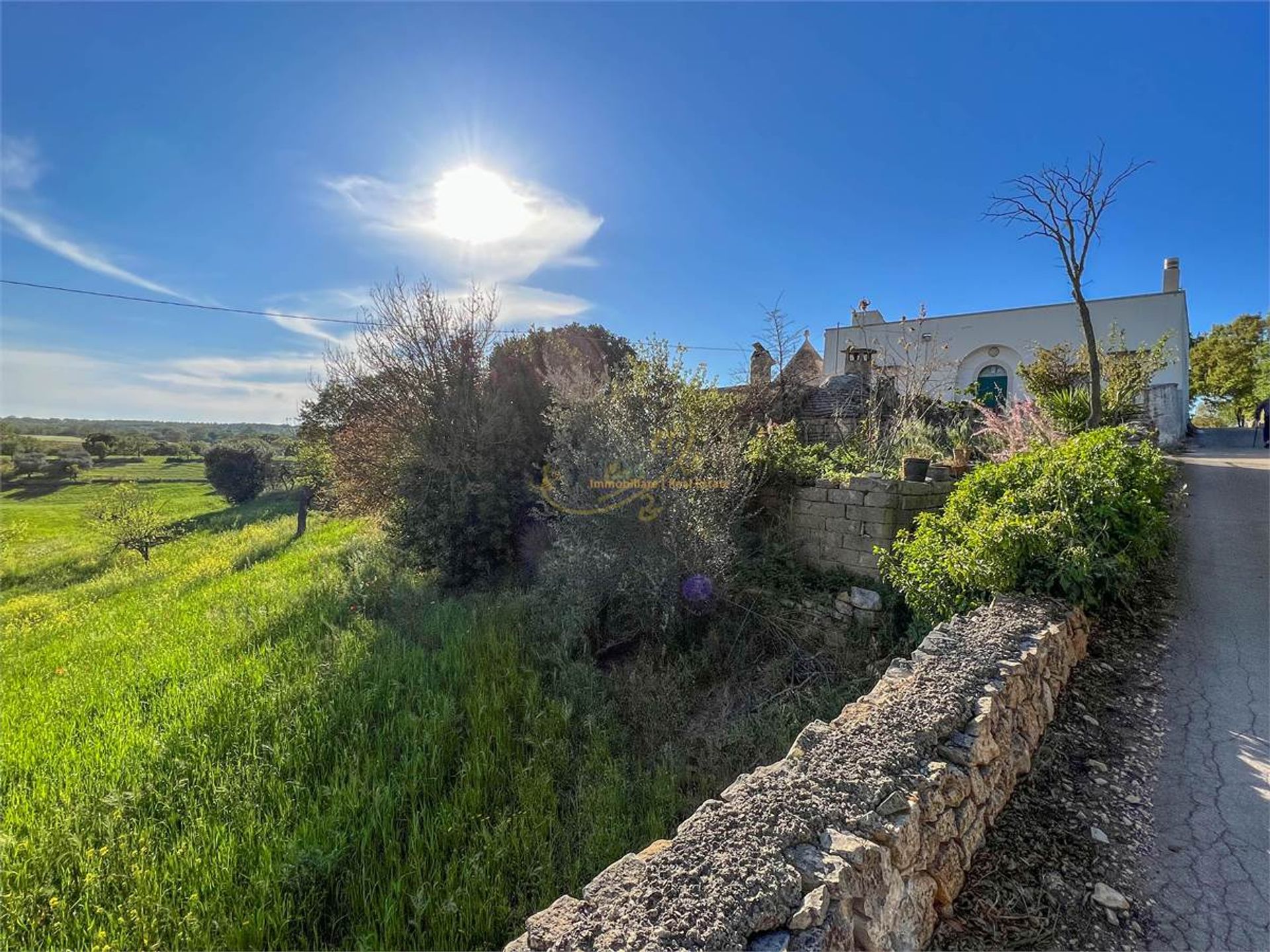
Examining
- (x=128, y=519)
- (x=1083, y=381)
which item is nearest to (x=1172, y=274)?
(x=1083, y=381)

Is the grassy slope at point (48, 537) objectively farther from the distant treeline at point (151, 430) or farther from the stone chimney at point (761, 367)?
the stone chimney at point (761, 367)

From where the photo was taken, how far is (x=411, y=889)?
250 cm

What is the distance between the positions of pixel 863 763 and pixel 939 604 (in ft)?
7.00

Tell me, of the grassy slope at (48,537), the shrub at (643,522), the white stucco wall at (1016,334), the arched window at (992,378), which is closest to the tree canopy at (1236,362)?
the white stucco wall at (1016,334)

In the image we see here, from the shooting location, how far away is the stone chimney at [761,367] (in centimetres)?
1068

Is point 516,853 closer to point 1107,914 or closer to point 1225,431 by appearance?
point 1107,914

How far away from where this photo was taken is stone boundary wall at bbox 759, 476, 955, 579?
486 cm

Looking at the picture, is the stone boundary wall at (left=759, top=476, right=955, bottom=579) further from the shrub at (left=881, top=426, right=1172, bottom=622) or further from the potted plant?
the shrub at (left=881, top=426, right=1172, bottom=622)

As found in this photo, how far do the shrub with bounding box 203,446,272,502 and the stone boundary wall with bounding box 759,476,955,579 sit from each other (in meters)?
29.1

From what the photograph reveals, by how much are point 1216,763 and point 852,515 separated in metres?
2.99

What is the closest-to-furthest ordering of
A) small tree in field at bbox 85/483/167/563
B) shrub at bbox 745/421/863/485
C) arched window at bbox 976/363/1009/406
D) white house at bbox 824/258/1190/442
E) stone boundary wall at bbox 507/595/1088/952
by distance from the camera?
stone boundary wall at bbox 507/595/1088/952 < shrub at bbox 745/421/863/485 < small tree in field at bbox 85/483/167/563 < white house at bbox 824/258/1190/442 < arched window at bbox 976/363/1009/406

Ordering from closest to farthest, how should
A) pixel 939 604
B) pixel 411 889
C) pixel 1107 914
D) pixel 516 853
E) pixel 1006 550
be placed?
pixel 1107 914
pixel 411 889
pixel 516 853
pixel 1006 550
pixel 939 604

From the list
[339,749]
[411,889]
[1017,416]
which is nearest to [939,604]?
[411,889]

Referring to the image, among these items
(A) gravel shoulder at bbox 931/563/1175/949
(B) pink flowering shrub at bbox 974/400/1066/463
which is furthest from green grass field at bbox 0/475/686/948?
(B) pink flowering shrub at bbox 974/400/1066/463
